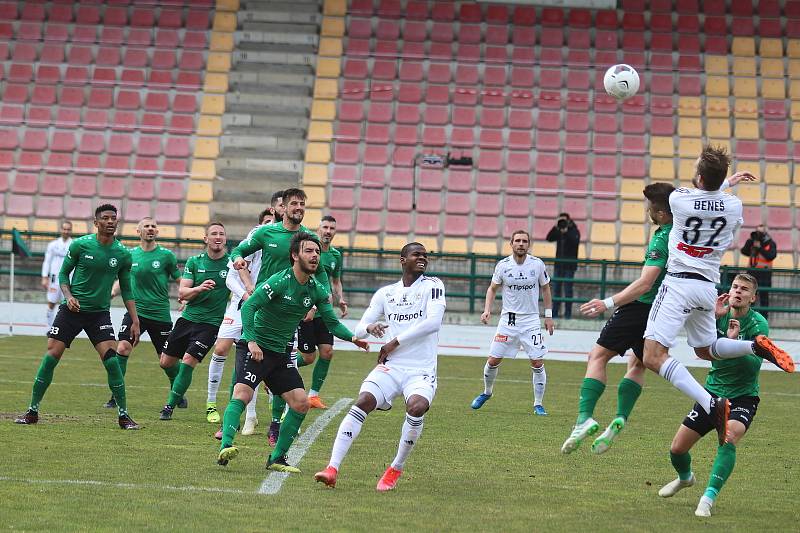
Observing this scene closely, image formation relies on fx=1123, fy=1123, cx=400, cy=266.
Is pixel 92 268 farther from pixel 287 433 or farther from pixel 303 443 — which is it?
pixel 287 433

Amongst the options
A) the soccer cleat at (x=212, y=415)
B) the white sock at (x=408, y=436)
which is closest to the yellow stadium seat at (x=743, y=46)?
the soccer cleat at (x=212, y=415)

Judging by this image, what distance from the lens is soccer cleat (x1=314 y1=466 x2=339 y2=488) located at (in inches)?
324

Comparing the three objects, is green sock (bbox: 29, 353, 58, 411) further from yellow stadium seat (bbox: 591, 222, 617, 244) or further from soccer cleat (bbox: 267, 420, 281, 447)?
yellow stadium seat (bbox: 591, 222, 617, 244)

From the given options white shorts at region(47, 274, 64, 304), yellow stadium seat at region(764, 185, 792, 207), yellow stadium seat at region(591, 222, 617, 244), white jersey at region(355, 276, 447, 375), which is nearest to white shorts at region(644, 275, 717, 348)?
white jersey at region(355, 276, 447, 375)

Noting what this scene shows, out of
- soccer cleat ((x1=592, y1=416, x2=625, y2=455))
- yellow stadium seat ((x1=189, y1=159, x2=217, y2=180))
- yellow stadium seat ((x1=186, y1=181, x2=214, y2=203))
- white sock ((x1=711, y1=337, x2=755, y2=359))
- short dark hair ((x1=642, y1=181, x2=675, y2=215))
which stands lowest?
soccer cleat ((x1=592, y1=416, x2=625, y2=455))

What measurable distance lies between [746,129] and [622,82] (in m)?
13.8

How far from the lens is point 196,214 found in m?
27.3

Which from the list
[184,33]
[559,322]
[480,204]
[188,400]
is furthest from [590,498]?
[184,33]

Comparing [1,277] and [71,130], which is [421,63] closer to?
[71,130]

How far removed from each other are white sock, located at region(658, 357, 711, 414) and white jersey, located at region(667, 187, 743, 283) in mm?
706

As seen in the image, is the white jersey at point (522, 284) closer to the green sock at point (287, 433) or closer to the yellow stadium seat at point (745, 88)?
the green sock at point (287, 433)

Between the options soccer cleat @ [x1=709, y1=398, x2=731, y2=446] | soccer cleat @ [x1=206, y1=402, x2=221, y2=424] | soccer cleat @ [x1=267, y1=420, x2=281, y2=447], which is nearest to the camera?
soccer cleat @ [x1=709, y1=398, x2=731, y2=446]

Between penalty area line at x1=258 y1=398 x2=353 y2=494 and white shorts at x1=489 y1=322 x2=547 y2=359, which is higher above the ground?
white shorts at x1=489 y1=322 x2=547 y2=359

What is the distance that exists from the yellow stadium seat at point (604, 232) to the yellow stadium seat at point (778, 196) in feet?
13.0
